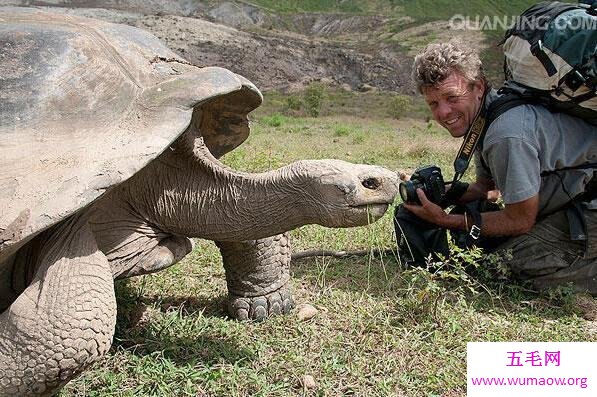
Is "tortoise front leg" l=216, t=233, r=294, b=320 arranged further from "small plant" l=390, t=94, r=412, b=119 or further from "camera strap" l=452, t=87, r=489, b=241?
"small plant" l=390, t=94, r=412, b=119

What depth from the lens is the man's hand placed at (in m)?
3.35

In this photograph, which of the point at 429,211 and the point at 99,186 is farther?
the point at 429,211

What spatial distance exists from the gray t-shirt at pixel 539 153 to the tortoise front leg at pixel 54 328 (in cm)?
191

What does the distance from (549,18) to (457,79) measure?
19.7 inches

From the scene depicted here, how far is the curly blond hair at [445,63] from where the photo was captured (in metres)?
3.10

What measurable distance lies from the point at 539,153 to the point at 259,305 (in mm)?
1567

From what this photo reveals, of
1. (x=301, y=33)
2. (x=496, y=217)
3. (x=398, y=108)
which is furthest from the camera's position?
(x=301, y=33)

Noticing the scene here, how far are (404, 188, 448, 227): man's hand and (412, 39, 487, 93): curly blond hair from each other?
0.60 m

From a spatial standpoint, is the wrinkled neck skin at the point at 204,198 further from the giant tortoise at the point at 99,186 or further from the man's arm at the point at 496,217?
the man's arm at the point at 496,217

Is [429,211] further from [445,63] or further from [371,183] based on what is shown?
[371,183]

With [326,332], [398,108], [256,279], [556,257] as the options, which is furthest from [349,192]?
[398,108]

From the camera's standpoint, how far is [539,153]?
3.07 metres

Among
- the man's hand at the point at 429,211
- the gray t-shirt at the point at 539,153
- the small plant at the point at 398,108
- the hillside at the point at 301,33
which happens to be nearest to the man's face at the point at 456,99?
the gray t-shirt at the point at 539,153

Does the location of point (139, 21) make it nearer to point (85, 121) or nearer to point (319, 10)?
point (319, 10)
